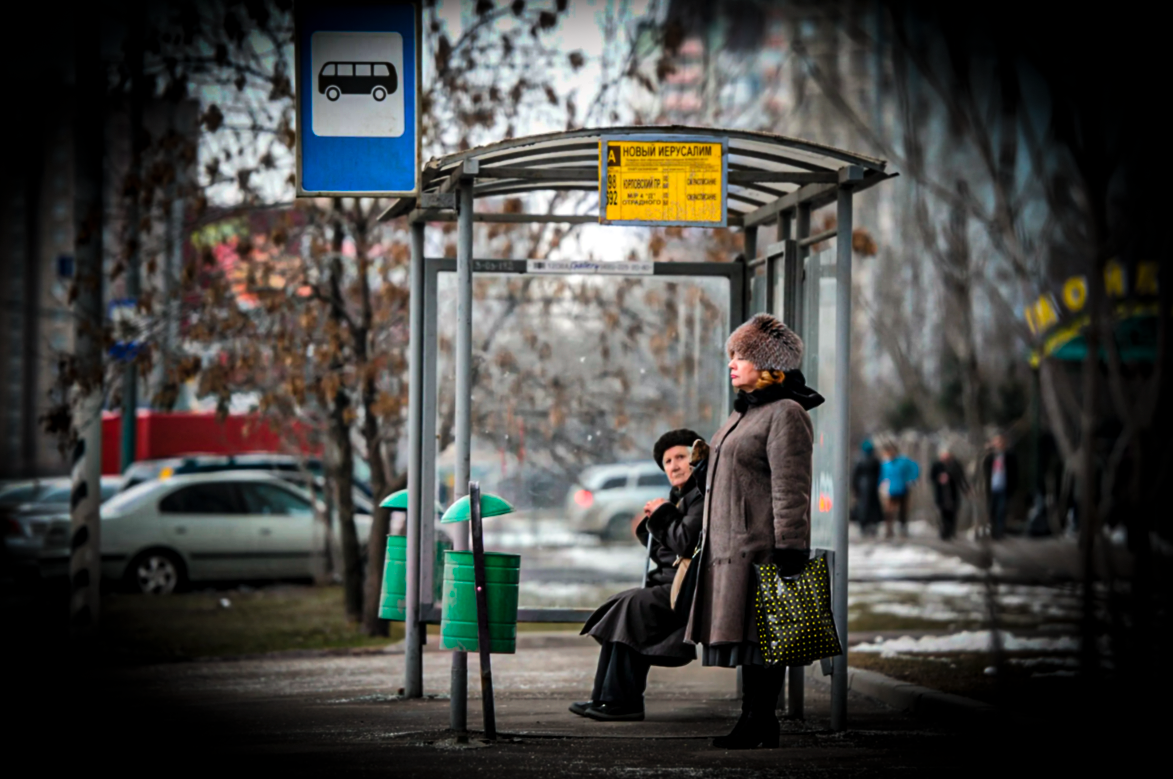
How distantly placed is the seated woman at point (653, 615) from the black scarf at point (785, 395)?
55 centimetres

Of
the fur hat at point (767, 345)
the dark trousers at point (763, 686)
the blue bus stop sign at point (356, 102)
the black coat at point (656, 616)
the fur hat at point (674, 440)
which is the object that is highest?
the blue bus stop sign at point (356, 102)

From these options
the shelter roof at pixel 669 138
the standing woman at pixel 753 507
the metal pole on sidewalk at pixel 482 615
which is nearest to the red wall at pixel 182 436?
the shelter roof at pixel 669 138

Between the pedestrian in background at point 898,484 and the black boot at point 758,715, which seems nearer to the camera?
the black boot at point 758,715

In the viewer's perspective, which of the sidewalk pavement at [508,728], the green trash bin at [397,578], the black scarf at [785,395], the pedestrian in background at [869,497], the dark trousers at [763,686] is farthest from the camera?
the pedestrian in background at [869,497]

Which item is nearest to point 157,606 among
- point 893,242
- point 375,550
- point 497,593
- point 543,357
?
point 375,550

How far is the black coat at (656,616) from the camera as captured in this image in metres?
7.48

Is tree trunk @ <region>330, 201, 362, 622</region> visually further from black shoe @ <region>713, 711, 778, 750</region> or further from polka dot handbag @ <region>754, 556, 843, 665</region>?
polka dot handbag @ <region>754, 556, 843, 665</region>

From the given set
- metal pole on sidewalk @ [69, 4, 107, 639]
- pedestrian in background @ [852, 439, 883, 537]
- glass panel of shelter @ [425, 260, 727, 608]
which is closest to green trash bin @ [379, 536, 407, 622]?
glass panel of shelter @ [425, 260, 727, 608]

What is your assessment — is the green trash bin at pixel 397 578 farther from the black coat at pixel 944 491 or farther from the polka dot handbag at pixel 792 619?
the black coat at pixel 944 491

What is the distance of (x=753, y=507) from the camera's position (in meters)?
6.80

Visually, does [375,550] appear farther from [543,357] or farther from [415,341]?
[415,341]

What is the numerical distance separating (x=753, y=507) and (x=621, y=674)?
1396 millimetres

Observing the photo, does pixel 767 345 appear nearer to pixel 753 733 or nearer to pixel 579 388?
pixel 753 733

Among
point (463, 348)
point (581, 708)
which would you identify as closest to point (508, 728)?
point (581, 708)
